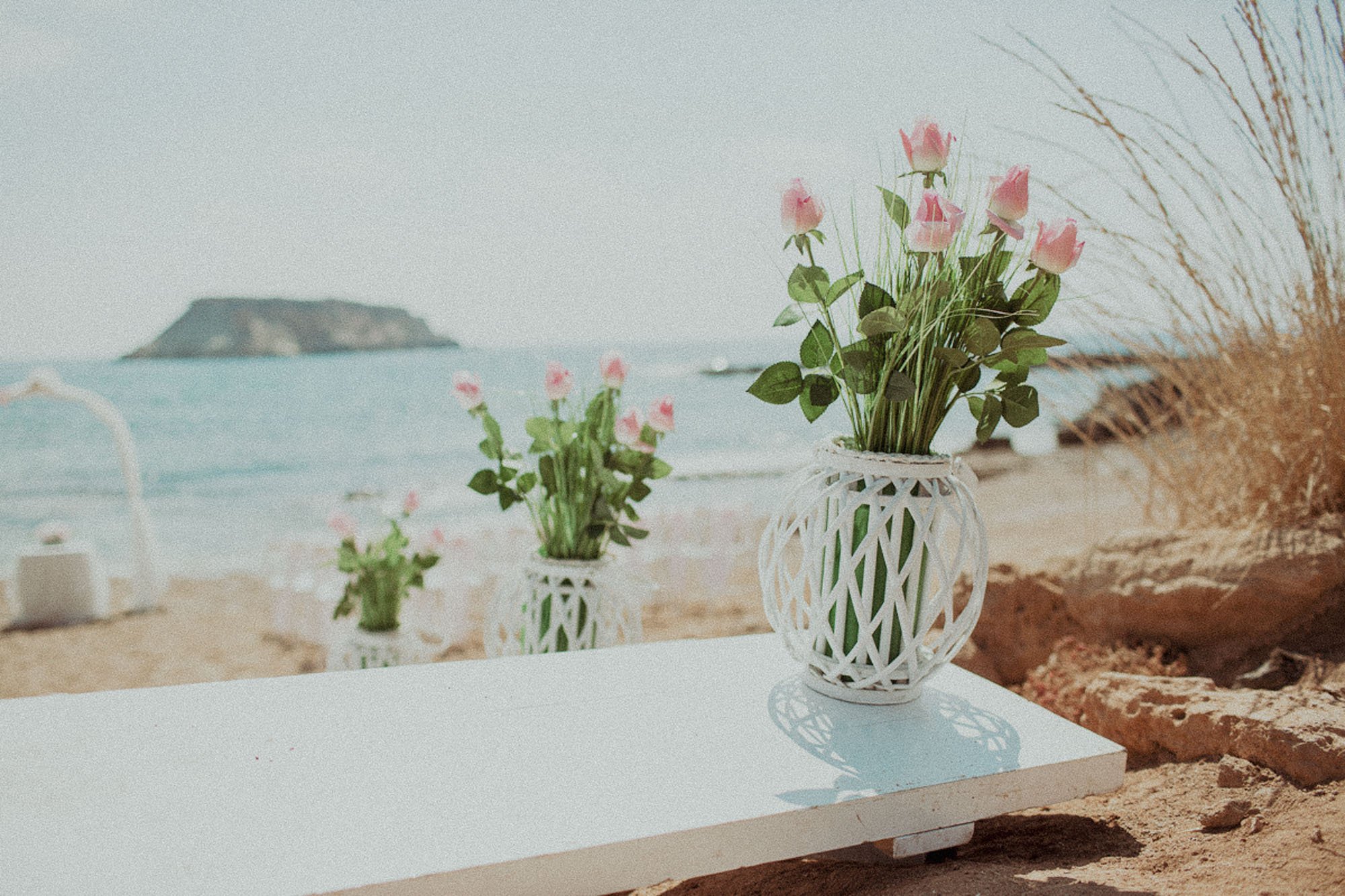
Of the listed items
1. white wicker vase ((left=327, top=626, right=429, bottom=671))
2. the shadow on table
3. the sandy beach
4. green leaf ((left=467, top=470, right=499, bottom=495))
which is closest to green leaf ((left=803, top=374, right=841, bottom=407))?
the shadow on table

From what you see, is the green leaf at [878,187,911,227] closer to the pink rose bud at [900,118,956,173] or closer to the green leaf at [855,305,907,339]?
the pink rose bud at [900,118,956,173]

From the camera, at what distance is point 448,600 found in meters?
4.29

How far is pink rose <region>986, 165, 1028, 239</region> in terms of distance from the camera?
110 cm

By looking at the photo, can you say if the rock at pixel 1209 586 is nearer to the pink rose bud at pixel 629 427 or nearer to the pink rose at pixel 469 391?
the pink rose bud at pixel 629 427

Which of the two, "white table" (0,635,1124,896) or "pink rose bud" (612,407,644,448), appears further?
"pink rose bud" (612,407,644,448)

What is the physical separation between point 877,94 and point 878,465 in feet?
2.06

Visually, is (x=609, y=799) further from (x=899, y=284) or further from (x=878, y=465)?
(x=899, y=284)

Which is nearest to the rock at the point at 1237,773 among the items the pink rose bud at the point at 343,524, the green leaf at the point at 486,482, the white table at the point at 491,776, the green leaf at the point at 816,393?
the white table at the point at 491,776

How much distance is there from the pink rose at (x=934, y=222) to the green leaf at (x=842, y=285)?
6.6 inches

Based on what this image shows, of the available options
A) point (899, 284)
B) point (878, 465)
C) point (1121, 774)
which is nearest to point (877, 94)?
point (899, 284)

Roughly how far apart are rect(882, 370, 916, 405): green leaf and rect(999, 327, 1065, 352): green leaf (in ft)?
0.51

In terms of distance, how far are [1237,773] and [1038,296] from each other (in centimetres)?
87

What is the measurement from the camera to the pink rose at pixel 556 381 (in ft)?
6.38

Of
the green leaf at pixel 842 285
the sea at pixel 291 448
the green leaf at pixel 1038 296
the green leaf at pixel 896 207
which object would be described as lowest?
the sea at pixel 291 448
